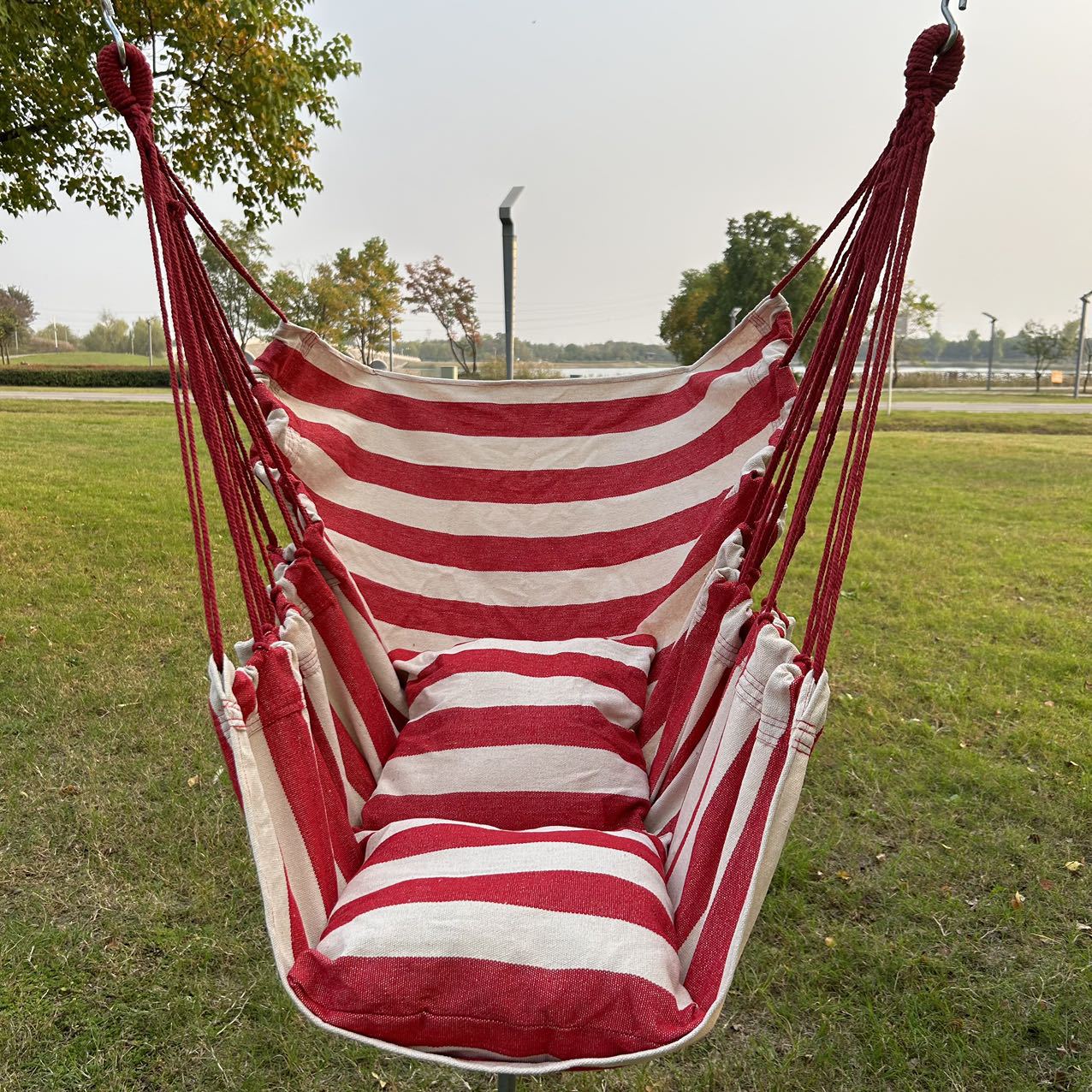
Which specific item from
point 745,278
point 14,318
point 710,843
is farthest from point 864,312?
point 14,318

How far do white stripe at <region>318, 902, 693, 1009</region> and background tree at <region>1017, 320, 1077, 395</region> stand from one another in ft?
69.0

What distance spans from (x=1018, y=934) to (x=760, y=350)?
128 centimetres

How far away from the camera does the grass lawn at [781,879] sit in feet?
4.74

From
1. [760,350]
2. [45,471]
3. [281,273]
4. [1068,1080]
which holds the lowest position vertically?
[1068,1080]

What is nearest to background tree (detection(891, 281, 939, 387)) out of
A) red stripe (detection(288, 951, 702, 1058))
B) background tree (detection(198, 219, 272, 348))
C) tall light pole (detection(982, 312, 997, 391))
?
tall light pole (detection(982, 312, 997, 391))

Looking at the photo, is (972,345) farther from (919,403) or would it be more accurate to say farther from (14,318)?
(14,318)

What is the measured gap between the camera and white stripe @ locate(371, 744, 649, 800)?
131 cm

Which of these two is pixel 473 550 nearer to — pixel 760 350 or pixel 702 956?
pixel 760 350

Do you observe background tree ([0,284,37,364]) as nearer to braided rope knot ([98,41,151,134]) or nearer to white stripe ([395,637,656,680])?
white stripe ([395,637,656,680])

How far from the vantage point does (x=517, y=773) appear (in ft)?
4.33

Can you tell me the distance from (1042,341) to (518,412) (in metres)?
20.4

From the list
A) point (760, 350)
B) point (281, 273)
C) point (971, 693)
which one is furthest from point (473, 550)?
point (281, 273)

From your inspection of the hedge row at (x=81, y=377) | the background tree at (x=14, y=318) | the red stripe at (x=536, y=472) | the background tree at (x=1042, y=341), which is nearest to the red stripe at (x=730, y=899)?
the red stripe at (x=536, y=472)

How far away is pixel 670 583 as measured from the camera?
1.65 meters
